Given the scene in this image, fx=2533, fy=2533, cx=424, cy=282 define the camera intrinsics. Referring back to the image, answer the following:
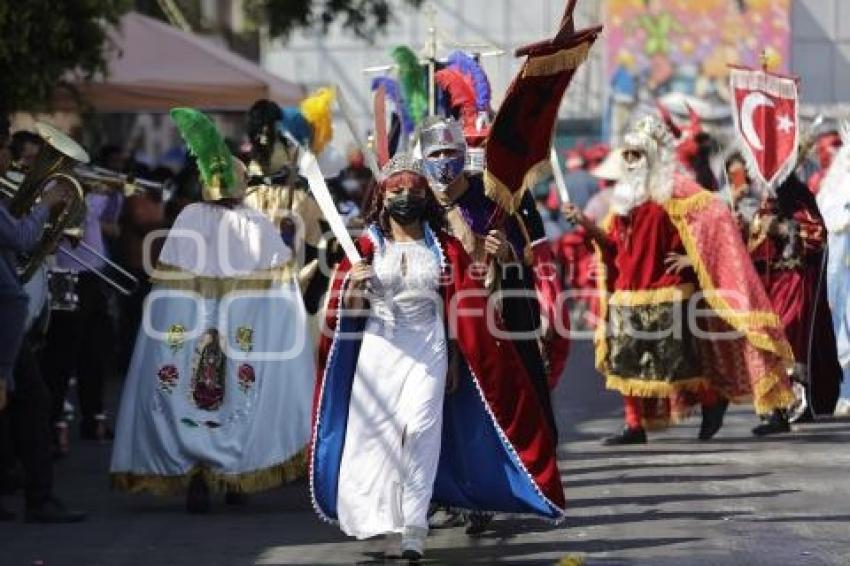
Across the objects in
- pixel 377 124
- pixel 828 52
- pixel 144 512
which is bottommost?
pixel 144 512

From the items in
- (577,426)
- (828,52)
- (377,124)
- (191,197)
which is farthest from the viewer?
(828,52)

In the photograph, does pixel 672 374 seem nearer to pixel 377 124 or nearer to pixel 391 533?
pixel 377 124

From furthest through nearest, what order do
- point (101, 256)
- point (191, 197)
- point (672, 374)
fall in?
point (191, 197) < point (672, 374) < point (101, 256)

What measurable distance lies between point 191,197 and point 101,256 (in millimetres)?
4170

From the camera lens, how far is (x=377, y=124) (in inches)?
481

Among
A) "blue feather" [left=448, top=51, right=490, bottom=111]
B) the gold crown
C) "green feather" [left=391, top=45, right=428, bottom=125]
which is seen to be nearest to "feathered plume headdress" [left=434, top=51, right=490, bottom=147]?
"blue feather" [left=448, top=51, right=490, bottom=111]

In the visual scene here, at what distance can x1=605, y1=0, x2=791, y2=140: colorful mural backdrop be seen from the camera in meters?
38.3

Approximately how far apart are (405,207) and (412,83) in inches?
250

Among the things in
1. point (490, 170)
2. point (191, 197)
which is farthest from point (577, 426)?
point (490, 170)

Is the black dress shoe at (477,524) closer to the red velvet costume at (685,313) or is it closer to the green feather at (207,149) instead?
the green feather at (207,149)

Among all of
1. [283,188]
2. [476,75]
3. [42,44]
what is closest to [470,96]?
[476,75]

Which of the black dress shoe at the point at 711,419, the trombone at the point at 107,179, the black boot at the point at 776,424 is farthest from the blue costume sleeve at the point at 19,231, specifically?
the black boot at the point at 776,424

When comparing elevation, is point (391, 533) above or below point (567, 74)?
below

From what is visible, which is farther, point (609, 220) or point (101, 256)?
point (609, 220)
